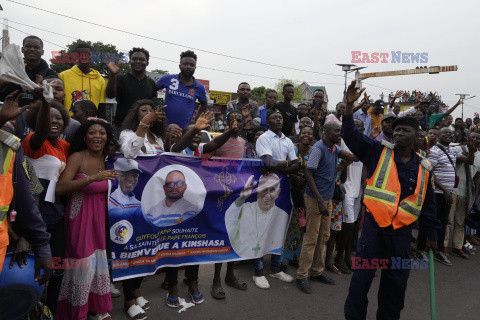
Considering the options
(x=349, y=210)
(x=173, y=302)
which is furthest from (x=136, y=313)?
(x=349, y=210)

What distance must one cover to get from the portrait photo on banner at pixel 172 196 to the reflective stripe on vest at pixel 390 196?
6.26ft

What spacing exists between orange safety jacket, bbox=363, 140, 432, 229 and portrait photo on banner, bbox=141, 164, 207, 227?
191cm

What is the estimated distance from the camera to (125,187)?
3.47 m

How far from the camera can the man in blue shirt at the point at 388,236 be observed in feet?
10.3

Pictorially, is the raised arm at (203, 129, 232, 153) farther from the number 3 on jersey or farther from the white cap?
the number 3 on jersey

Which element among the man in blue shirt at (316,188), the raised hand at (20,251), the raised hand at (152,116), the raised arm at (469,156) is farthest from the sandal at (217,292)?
the raised arm at (469,156)

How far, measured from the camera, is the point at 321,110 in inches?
307

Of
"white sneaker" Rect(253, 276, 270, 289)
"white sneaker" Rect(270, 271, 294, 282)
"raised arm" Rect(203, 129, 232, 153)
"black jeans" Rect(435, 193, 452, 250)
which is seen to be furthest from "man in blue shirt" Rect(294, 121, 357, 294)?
"black jeans" Rect(435, 193, 452, 250)

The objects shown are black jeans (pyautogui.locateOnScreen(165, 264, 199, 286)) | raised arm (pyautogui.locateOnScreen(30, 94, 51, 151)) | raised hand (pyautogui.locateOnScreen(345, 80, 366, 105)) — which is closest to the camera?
raised arm (pyautogui.locateOnScreen(30, 94, 51, 151))

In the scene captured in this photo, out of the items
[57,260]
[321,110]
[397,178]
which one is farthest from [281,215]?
[321,110]

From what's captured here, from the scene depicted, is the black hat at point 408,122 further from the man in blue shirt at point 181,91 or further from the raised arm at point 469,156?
the raised arm at point 469,156

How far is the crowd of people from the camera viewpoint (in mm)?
2678

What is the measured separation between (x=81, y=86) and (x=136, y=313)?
3.14m

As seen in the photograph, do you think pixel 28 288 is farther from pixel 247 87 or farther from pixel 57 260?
pixel 247 87
